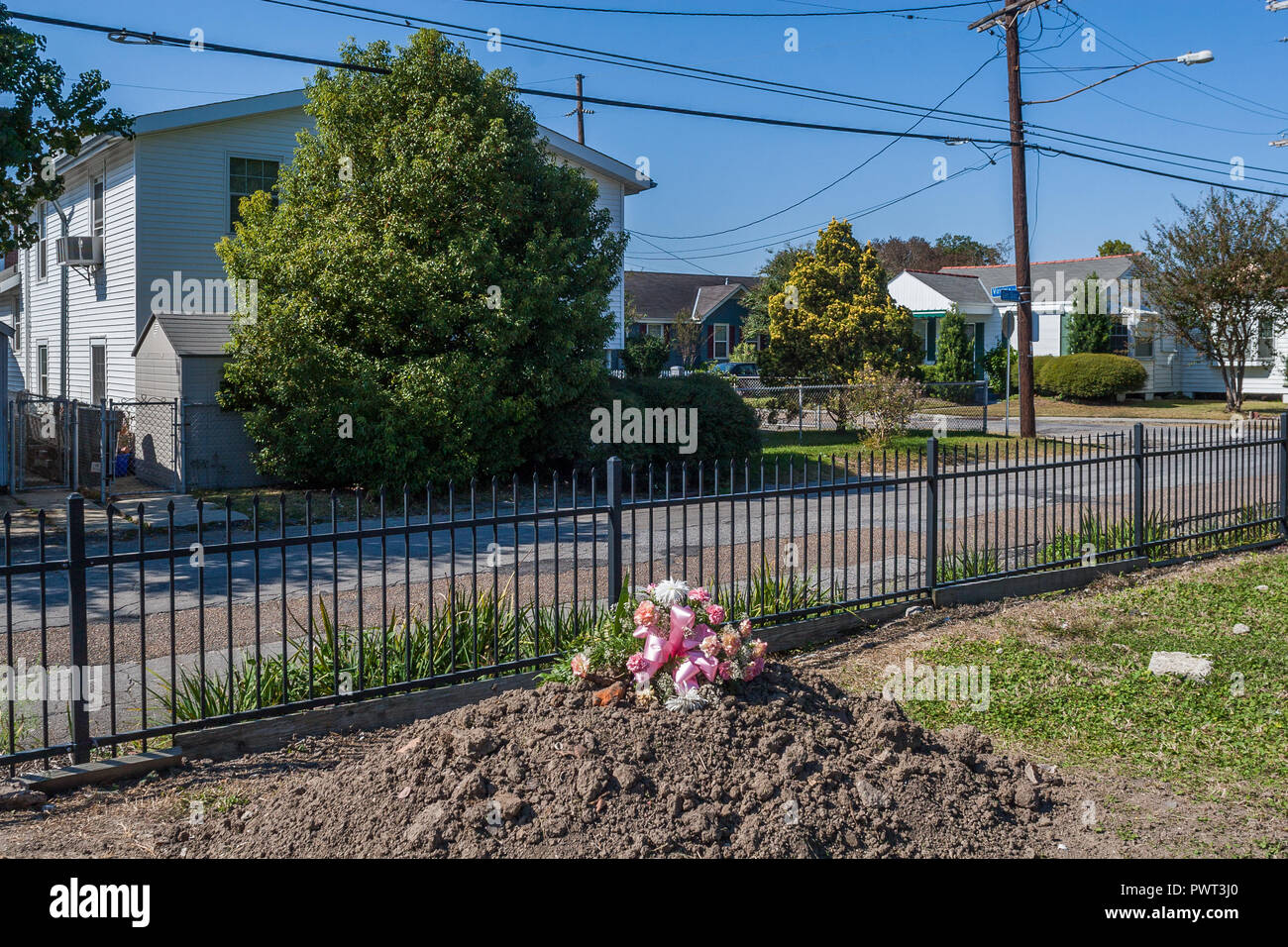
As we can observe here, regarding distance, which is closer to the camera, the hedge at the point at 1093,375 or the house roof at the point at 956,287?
the hedge at the point at 1093,375

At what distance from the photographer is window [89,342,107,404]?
861 inches

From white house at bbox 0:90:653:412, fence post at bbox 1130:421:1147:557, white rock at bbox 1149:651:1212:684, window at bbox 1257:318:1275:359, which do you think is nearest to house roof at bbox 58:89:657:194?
white house at bbox 0:90:653:412

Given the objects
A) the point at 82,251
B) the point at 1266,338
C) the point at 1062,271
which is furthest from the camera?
the point at 1062,271

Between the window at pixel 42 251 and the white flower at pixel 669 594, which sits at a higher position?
the window at pixel 42 251

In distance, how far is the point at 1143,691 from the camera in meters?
6.79

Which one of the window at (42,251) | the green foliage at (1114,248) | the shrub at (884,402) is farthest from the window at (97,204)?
the green foliage at (1114,248)

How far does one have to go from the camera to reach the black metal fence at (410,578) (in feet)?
18.7

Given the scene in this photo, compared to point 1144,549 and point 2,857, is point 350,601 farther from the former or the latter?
point 1144,549

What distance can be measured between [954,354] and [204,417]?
2947 centimetres

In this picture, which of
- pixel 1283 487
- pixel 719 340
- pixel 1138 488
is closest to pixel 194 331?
pixel 1138 488

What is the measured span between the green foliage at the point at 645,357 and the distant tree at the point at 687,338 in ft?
60.9

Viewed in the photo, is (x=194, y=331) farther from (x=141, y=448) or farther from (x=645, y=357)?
(x=645, y=357)

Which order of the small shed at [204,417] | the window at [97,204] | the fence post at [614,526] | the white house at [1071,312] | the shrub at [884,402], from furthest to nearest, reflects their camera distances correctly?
the white house at [1071,312]
the shrub at [884,402]
the window at [97,204]
the small shed at [204,417]
the fence post at [614,526]

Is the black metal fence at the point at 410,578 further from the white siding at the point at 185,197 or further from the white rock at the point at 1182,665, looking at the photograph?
the white siding at the point at 185,197
